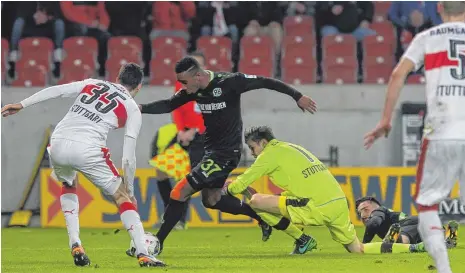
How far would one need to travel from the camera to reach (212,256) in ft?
32.9

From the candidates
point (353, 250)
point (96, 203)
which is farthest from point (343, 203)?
point (96, 203)

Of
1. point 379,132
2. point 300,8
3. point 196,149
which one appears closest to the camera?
point 379,132

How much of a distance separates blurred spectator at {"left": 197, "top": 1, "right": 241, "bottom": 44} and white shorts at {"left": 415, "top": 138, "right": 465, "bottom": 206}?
486 inches

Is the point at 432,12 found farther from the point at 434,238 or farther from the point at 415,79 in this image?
the point at 434,238

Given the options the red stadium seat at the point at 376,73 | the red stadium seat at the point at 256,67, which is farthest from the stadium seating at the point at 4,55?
the red stadium seat at the point at 376,73

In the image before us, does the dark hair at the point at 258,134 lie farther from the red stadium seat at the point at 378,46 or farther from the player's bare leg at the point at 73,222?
the red stadium seat at the point at 378,46

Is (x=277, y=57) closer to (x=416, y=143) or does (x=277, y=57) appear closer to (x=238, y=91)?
(x=416, y=143)

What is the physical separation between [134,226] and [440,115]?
271cm

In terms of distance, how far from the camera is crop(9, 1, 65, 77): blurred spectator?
1881 cm

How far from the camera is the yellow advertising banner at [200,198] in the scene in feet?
51.7

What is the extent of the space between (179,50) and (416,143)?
4.31m

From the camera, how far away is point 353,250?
10125 mm

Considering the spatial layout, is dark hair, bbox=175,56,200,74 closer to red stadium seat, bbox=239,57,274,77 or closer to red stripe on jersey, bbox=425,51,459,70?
red stripe on jersey, bbox=425,51,459,70

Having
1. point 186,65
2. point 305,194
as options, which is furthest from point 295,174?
point 186,65
